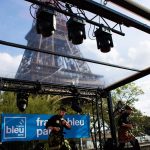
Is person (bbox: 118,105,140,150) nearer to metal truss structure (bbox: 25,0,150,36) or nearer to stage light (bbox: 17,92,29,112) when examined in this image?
metal truss structure (bbox: 25,0,150,36)

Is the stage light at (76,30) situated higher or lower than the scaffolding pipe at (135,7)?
higher

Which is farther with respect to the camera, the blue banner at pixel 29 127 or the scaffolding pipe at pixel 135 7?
the blue banner at pixel 29 127

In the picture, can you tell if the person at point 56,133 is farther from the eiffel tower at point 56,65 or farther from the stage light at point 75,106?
the eiffel tower at point 56,65

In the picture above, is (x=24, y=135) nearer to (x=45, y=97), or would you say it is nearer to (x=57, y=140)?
(x=57, y=140)

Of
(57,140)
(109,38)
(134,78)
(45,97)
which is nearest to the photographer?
(109,38)

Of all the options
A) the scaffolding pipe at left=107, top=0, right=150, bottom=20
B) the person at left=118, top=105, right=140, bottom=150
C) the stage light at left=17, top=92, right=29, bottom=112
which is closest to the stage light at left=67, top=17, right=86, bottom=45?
the scaffolding pipe at left=107, top=0, right=150, bottom=20

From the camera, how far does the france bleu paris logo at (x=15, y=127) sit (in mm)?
9531

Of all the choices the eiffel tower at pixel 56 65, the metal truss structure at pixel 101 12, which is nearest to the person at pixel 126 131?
the metal truss structure at pixel 101 12

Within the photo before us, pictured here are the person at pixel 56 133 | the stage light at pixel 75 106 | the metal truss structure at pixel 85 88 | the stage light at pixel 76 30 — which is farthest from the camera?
the stage light at pixel 75 106

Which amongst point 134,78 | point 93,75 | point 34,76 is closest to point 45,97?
point 134,78

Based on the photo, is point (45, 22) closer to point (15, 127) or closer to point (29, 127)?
point (15, 127)

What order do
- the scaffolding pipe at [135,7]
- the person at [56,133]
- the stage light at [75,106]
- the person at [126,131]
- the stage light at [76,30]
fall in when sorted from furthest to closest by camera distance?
the stage light at [75,106] → the person at [126,131] → the person at [56,133] → the stage light at [76,30] → the scaffolding pipe at [135,7]

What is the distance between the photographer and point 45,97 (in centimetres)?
2470

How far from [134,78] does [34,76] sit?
5373 cm
